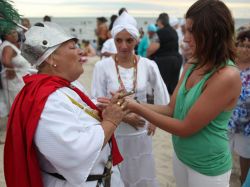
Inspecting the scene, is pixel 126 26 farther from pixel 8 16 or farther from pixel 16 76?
pixel 16 76

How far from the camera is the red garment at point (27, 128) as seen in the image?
1601 mm

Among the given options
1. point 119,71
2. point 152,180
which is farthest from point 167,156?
point 119,71

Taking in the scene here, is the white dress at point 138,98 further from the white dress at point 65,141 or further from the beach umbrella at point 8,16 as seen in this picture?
the white dress at point 65,141

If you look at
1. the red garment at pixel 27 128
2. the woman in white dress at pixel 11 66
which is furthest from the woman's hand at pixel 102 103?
→ the woman in white dress at pixel 11 66

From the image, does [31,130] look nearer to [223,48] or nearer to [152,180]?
[223,48]

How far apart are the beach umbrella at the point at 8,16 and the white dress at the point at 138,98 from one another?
3.32ft

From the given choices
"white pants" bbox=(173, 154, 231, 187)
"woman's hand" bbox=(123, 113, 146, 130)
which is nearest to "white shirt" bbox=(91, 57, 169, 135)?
"woman's hand" bbox=(123, 113, 146, 130)

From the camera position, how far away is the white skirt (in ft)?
10.1

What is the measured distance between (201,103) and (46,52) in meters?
0.92

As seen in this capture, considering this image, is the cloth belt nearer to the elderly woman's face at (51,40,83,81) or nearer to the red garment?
the red garment

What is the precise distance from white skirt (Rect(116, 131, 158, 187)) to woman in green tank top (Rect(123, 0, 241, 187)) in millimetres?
965

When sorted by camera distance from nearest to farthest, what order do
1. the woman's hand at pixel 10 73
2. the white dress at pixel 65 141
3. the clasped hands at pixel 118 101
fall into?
the white dress at pixel 65 141
the clasped hands at pixel 118 101
the woman's hand at pixel 10 73

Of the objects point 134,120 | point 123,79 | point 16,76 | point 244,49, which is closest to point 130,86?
point 123,79

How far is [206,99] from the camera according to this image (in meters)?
1.85
